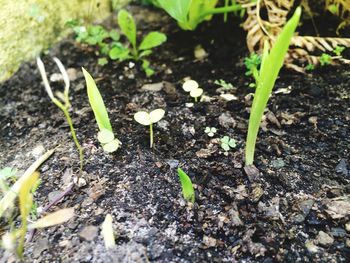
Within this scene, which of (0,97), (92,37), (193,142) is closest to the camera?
(193,142)

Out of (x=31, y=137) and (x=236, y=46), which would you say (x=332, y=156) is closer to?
(x=236, y=46)

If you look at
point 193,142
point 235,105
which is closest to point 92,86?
point 193,142

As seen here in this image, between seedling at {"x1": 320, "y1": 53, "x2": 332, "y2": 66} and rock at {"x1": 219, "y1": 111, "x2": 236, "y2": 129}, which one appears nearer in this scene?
rock at {"x1": 219, "y1": 111, "x2": 236, "y2": 129}

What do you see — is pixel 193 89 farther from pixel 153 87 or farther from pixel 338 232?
pixel 338 232

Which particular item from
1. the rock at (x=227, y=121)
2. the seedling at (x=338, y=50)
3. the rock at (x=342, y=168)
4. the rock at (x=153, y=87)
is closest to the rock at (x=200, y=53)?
the rock at (x=153, y=87)

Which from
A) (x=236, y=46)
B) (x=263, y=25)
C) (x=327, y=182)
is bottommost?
(x=327, y=182)

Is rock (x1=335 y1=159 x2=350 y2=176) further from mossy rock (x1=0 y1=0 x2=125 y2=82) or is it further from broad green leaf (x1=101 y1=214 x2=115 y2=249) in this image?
mossy rock (x1=0 y1=0 x2=125 y2=82)

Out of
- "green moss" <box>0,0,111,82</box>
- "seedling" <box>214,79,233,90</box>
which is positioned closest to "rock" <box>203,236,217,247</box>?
"seedling" <box>214,79,233,90</box>
